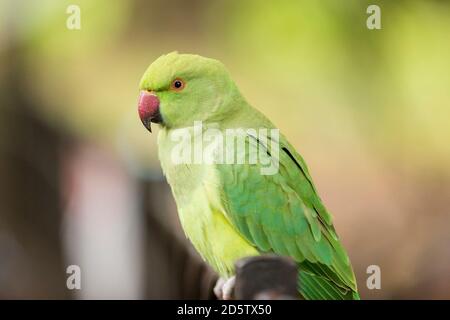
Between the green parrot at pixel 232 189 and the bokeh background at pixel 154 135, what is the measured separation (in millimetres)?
325

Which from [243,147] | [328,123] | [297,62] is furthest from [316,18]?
[243,147]

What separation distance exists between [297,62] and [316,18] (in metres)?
0.15

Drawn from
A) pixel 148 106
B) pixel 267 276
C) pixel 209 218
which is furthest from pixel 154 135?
pixel 267 276

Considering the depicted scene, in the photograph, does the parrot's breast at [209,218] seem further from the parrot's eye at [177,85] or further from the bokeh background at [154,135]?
the bokeh background at [154,135]

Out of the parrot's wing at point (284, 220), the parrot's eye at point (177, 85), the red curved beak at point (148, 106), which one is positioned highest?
the parrot's eye at point (177, 85)

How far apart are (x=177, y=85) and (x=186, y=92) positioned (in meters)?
0.03

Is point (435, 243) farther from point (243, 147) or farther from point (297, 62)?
point (243, 147)

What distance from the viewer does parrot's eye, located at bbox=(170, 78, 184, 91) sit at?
1729 millimetres

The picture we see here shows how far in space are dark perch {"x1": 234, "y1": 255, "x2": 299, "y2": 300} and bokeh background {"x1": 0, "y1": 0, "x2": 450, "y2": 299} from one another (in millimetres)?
1026

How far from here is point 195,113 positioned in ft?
5.76

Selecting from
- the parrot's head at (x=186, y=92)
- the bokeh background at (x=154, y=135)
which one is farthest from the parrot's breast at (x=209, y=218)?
the bokeh background at (x=154, y=135)

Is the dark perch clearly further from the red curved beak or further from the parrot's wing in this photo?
the red curved beak

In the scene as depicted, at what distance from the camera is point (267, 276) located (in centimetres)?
104

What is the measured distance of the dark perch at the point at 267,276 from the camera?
1034 mm
